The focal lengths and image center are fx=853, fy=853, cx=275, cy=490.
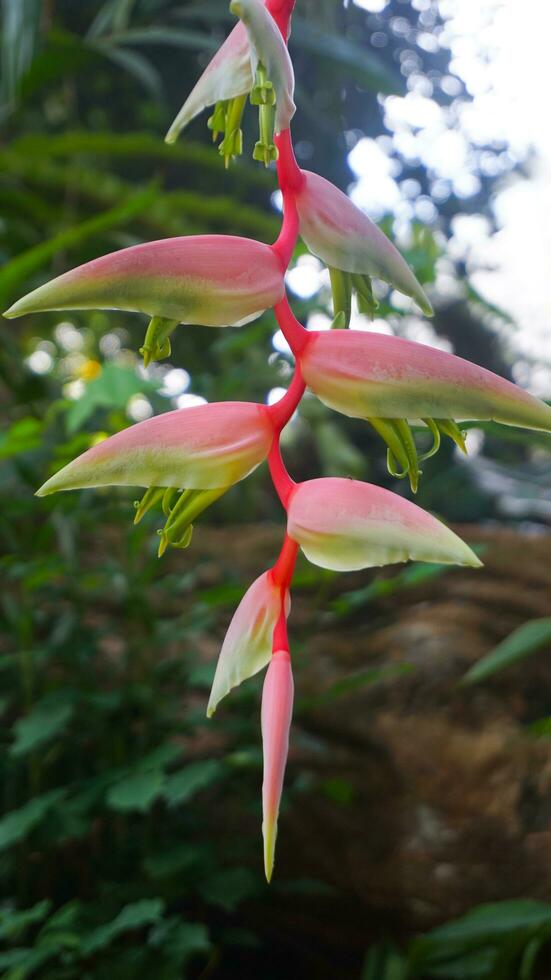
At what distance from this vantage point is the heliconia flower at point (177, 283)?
7.5 inches

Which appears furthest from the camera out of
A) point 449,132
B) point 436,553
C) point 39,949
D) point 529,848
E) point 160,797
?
point 449,132

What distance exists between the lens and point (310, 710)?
977 millimetres

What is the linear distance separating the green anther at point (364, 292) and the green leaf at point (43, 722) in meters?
0.60

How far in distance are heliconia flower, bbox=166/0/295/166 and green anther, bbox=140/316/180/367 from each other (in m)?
0.05

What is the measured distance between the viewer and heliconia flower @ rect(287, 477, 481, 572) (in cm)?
19

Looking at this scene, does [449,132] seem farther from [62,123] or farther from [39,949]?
[39,949]

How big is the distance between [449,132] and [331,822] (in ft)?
3.67

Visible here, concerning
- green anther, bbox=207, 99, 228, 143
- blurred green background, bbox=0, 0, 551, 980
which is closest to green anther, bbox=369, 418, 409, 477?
green anther, bbox=207, 99, 228, 143

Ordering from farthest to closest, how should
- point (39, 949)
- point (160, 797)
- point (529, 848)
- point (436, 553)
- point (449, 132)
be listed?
point (449, 132) → point (160, 797) → point (529, 848) → point (39, 949) → point (436, 553)

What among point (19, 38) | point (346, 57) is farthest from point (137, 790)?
point (19, 38)

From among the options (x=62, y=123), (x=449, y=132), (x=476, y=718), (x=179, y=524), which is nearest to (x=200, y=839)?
(x=476, y=718)

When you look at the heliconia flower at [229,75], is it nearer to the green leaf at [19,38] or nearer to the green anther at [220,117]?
the green anther at [220,117]

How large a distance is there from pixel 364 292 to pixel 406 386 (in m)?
0.05

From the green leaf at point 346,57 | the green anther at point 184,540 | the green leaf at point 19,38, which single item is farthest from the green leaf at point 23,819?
the green leaf at point 19,38
